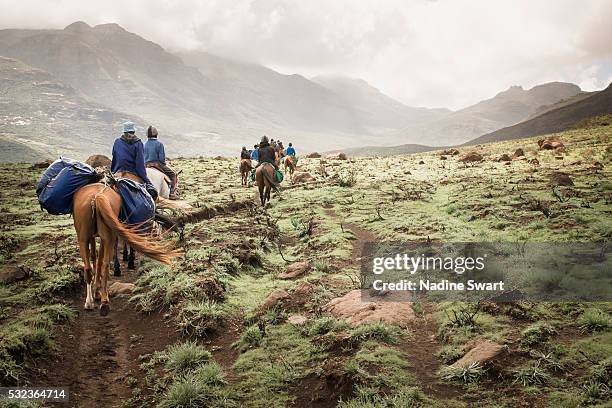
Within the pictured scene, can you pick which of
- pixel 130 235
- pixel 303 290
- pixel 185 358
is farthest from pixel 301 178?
pixel 185 358

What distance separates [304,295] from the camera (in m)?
8.96

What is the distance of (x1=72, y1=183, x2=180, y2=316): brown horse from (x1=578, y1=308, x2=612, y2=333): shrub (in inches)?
287

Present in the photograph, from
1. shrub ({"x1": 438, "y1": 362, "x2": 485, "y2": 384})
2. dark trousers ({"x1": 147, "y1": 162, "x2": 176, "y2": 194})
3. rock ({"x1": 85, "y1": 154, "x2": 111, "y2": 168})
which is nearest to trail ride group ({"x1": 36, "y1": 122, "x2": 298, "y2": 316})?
dark trousers ({"x1": 147, "y1": 162, "x2": 176, "y2": 194})

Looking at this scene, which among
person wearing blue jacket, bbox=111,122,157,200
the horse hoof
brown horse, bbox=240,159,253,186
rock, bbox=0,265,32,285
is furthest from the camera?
brown horse, bbox=240,159,253,186

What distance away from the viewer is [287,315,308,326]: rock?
773cm

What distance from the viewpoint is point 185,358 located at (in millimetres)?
6719

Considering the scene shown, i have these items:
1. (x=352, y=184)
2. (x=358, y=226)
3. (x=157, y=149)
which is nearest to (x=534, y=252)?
(x=358, y=226)

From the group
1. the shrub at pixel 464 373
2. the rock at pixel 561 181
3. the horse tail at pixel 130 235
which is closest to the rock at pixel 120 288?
the horse tail at pixel 130 235

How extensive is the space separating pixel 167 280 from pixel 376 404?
613 cm

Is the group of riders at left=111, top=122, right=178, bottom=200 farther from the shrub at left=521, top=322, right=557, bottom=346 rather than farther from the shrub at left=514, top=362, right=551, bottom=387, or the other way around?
the shrub at left=514, top=362, right=551, bottom=387

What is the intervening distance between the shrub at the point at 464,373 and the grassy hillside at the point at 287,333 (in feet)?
0.06

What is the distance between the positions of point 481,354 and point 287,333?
3120 millimetres

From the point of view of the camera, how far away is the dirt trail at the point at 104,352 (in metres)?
6.22

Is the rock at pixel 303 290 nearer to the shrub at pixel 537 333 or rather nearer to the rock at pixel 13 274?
the shrub at pixel 537 333
